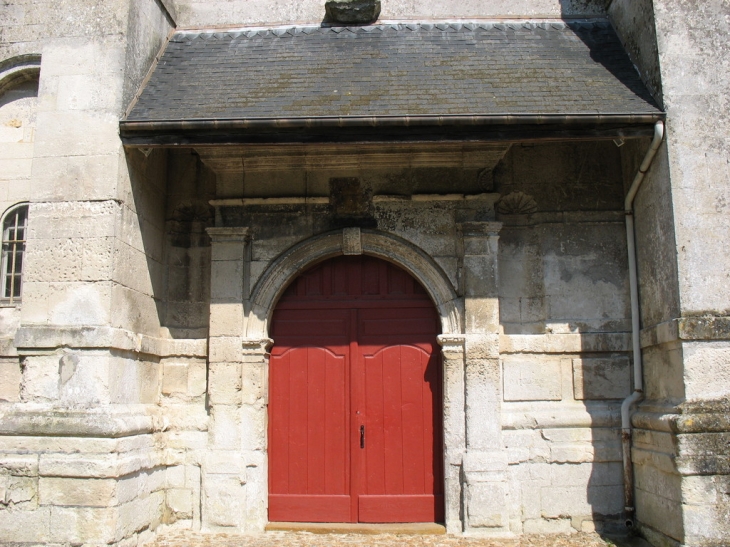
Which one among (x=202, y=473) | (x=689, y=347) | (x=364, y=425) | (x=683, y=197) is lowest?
(x=202, y=473)

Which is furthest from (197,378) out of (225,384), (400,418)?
(400,418)

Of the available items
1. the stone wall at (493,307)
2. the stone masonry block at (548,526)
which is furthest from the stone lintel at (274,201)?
the stone masonry block at (548,526)

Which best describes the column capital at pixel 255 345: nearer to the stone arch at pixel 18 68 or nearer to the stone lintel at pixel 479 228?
the stone lintel at pixel 479 228

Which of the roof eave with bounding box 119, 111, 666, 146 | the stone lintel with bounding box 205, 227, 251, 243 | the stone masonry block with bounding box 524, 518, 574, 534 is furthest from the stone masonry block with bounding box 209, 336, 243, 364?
the stone masonry block with bounding box 524, 518, 574, 534

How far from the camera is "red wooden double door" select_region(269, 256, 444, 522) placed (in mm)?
5773

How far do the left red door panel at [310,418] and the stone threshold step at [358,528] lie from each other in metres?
0.07

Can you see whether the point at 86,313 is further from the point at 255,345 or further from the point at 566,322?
the point at 566,322

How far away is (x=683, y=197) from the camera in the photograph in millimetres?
4934

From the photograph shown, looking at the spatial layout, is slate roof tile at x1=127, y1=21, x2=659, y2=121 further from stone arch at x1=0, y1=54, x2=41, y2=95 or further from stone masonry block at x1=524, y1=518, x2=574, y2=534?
stone masonry block at x1=524, y1=518, x2=574, y2=534

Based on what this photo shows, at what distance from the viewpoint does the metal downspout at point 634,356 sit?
17.9 ft

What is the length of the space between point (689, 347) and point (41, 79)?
5.16 meters

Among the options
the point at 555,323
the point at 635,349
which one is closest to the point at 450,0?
the point at 555,323

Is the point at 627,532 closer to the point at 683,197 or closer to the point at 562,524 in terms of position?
the point at 562,524

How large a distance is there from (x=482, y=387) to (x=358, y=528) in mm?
1516
